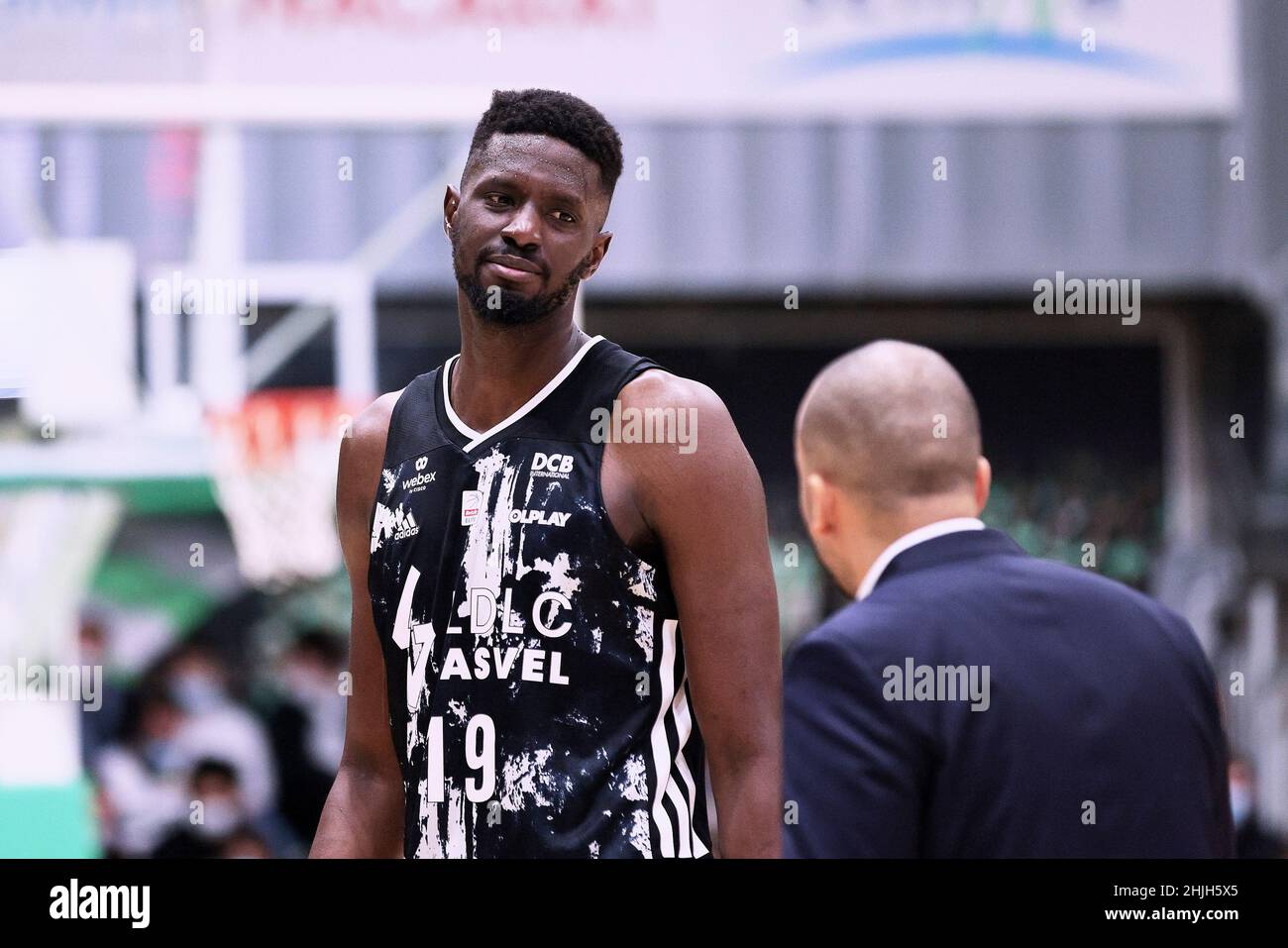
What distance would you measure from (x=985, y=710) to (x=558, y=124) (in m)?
0.94

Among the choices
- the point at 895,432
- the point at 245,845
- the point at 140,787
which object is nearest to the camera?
the point at 895,432

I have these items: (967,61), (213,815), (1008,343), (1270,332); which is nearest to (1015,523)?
(1008,343)

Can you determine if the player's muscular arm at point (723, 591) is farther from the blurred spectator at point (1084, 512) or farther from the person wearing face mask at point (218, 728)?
the blurred spectator at point (1084, 512)

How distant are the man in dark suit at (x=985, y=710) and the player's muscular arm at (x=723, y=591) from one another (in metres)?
0.06

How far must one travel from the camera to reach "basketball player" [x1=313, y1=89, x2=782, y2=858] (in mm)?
1948

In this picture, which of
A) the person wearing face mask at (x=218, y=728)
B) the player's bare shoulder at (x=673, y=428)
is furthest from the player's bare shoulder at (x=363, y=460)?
the person wearing face mask at (x=218, y=728)

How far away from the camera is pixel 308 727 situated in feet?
21.1

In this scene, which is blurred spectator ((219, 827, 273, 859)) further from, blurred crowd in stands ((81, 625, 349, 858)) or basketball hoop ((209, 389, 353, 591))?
basketball hoop ((209, 389, 353, 591))

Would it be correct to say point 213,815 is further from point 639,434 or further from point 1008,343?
point 639,434

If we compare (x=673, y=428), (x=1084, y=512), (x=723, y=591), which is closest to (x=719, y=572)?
(x=723, y=591)

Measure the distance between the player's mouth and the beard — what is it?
16 mm

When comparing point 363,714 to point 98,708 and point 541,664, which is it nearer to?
point 541,664
